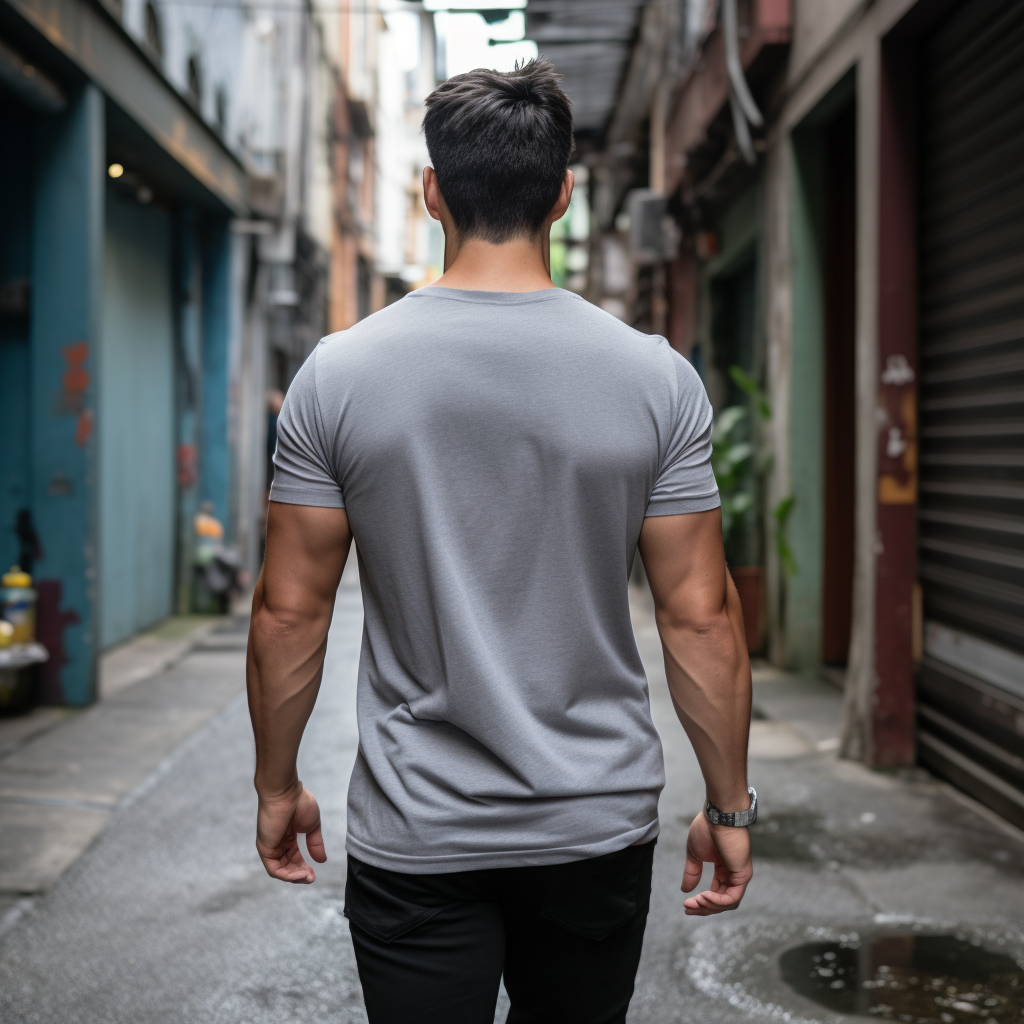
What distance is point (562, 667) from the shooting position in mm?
1791

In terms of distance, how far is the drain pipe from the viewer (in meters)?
9.15

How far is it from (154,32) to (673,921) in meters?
8.62

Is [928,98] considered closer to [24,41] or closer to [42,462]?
[24,41]

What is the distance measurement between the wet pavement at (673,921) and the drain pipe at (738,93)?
5086 millimetres

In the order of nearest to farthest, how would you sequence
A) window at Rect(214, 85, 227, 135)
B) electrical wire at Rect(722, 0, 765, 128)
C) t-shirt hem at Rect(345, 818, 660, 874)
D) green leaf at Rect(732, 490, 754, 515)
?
t-shirt hem at Rect(345, 818, 660, 874) < electrical wire at Rect(722, 0, 765, 128) < green leaf at Rect(732, 490, 754, 515) < window at Rect(214, 85, 227, 135)

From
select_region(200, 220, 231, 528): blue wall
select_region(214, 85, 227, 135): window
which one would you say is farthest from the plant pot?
select_region(214, 85, 227, 135): window

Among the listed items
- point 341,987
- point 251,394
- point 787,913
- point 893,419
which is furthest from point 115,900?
point 251,394

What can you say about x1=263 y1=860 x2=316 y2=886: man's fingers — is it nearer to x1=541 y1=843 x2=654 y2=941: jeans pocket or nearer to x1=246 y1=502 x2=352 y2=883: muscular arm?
x1=246 y1=502 x2=352 y2=883: muscular arm

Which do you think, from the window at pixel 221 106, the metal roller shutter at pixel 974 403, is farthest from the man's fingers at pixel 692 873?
the window at pixel 221 106

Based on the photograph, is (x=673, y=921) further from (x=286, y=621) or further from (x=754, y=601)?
(x=754, y=601)

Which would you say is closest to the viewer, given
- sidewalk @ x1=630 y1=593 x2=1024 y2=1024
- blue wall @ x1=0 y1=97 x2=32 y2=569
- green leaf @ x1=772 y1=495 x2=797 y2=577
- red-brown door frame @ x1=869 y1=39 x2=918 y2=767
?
sidewalk @ x1=630 y1=593 x2=1024 y2=1024

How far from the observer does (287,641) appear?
1.92 metres

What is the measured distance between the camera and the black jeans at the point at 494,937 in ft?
5.78

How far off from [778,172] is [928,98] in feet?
10.3
